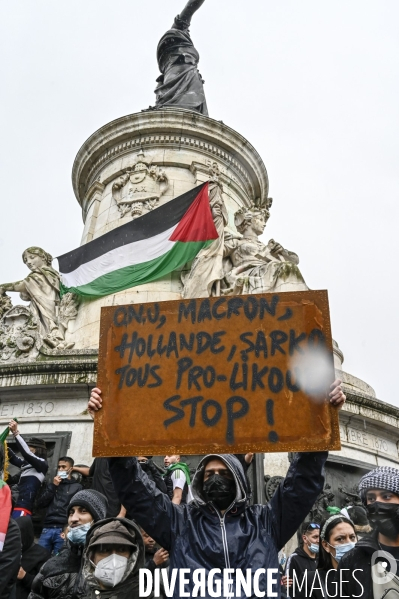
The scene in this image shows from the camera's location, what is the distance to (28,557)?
4.79 metres

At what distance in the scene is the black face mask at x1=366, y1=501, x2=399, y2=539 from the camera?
119 inches

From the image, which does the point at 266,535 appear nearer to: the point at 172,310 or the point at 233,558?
the point at 233,558

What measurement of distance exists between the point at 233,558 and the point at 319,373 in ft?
3.44

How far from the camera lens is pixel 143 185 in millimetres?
12922

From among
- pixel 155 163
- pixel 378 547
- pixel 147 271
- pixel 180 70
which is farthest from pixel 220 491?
pixel 180 70

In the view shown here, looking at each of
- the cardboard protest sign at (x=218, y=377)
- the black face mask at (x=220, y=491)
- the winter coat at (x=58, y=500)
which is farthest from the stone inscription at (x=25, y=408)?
the black face mask at (x=220, y=491)

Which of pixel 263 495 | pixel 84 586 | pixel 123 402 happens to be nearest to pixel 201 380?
pixel 123 402

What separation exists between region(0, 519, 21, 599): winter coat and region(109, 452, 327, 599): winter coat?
39.7 inches

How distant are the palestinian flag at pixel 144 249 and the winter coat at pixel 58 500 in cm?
511

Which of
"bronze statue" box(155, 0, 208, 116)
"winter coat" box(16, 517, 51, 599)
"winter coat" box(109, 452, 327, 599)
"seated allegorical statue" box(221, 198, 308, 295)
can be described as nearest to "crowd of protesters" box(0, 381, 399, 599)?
"winter coat" box(109, 452, 327, 599)

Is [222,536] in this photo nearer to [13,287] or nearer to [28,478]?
[28,478]

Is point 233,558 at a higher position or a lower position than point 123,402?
lower

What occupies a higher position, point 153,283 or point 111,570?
point 153,283

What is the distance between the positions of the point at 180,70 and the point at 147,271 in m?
10.6
